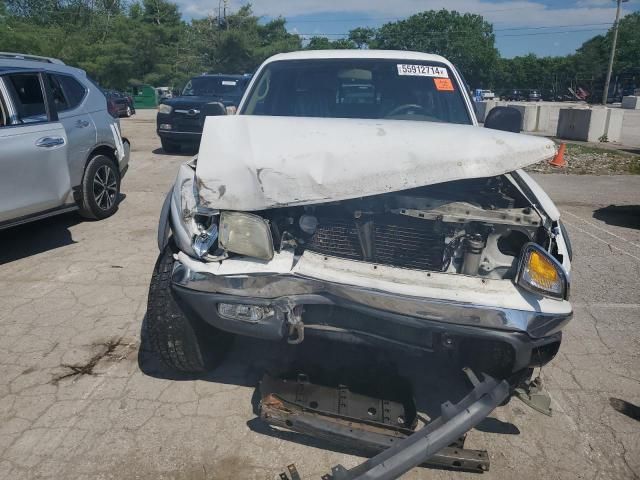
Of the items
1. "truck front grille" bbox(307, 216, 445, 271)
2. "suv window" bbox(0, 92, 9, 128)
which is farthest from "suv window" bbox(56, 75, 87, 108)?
"truck front grille" bbox(307, 216, 445, 271)

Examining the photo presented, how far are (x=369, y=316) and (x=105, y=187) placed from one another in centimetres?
453

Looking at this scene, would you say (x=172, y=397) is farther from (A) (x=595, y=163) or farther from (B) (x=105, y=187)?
(A) (x=595, y=163)

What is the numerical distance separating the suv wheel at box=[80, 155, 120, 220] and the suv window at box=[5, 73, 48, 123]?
2.82 feet

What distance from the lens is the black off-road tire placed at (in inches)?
99.3

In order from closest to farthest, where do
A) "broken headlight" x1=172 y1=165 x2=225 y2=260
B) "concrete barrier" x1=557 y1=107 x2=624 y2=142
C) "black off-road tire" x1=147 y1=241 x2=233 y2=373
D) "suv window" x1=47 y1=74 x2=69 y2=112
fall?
"broken headlight" x1=172 y1=165 x2=225 y2=260
"black off-road tire" x1=147 y1=241 x2=233 y2=373
"suv window" x1=47 y1=74 x2=69 y2=112
"concrete barrier" x1=557 y1=107 x2=624 y2=142

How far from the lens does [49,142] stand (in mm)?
4492

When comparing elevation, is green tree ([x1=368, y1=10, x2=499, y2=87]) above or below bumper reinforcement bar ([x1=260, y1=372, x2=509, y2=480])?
above

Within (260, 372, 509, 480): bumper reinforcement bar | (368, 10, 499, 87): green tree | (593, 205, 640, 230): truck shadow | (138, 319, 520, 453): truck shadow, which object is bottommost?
(593, 205, 640, 230): truck shadow

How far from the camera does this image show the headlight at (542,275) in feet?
7.00

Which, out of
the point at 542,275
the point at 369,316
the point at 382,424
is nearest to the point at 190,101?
the point at 369,316

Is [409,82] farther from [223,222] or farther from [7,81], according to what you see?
[7,81]

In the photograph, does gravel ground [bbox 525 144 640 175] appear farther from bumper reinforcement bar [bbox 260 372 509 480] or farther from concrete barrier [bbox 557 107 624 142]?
bumper reinforcement bar [bbox 260 372 509 480]

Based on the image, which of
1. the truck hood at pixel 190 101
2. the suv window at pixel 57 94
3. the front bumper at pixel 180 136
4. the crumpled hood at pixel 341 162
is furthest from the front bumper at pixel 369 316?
the front bumper at pixel 180 136

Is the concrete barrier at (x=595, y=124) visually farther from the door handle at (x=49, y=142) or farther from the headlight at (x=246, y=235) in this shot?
the headlight at (x=246, y=235)
